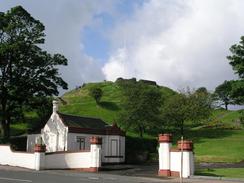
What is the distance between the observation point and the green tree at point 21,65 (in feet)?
180

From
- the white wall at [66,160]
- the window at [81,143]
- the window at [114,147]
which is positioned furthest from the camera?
the window at [114,147]

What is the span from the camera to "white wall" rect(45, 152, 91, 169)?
39.7 meters

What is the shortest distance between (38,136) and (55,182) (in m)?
29.3

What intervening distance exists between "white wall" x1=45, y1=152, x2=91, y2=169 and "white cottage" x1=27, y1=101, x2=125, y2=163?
667 centimetres

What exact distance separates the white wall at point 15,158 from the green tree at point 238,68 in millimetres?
23454

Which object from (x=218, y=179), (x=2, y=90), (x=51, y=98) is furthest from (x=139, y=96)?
(x=218, y=179)

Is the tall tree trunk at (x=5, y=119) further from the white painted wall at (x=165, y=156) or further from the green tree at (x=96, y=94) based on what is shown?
the green tree at (x=96, y=94)

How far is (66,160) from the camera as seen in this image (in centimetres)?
A: 4059

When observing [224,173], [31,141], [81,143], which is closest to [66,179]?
[224,173]

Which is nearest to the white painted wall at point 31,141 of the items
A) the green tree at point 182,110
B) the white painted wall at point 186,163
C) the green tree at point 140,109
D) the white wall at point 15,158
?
the white wall at point 15,158

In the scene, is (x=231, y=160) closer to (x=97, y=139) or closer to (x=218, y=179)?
(x=97, y=139)

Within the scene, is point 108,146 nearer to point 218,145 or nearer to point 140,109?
point 218,145

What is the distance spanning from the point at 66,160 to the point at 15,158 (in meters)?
4.85

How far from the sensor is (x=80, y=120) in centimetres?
5219
